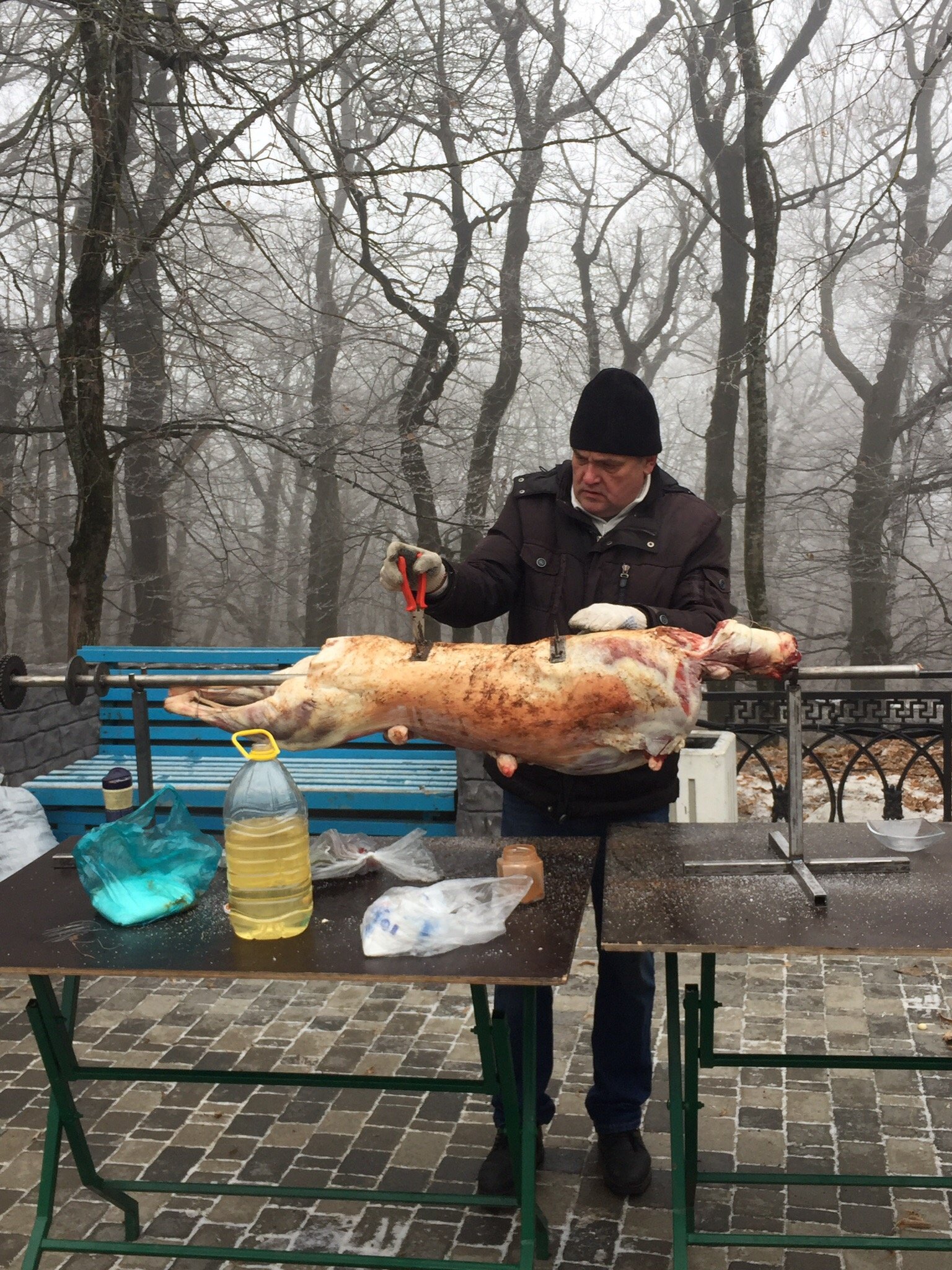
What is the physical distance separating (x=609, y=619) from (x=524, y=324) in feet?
19.9

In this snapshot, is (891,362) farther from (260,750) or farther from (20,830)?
(260,750)

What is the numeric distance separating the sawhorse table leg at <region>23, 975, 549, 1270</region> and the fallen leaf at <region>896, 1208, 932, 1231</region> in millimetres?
877

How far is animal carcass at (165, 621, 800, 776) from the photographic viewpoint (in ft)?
7.49

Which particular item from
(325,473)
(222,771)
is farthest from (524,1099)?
(325,473)

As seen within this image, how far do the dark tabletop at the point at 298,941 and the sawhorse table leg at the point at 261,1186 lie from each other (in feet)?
Result: 0.53

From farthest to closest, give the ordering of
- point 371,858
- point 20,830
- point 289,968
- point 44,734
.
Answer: point 44,734
point 20,830
point 371,858
point 289,968

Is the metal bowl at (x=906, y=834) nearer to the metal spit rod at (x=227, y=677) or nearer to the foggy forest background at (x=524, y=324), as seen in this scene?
the metal spit rod at (x=227, y=677)

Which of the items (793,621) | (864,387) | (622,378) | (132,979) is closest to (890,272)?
(864,387)

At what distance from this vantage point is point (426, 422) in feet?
25.8

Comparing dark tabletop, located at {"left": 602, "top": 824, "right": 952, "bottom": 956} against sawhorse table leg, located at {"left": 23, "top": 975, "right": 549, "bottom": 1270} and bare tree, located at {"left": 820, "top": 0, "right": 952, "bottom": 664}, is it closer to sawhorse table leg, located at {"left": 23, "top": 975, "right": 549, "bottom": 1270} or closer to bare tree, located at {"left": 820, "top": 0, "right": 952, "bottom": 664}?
sawhorse table leg, located at {"left": 23, "top": 975, "right": 549, "bottom": 1270}

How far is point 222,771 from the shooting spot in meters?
5.12

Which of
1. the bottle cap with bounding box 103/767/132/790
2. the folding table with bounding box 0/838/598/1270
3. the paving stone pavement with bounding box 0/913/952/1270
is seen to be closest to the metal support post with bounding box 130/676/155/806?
the bottle cap with bounding box 103/767/132/790

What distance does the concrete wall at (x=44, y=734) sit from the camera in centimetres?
500

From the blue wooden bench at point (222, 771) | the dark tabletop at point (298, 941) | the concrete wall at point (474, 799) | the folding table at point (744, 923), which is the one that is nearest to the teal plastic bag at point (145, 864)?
the dark tabletop at point (298, 941)
